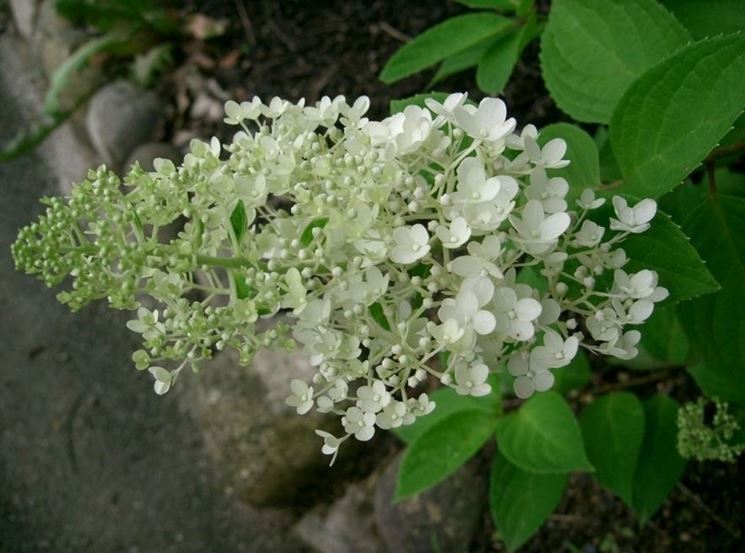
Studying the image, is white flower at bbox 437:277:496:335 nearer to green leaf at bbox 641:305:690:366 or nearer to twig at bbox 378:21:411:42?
green leaf at bbox 641:305:690:366

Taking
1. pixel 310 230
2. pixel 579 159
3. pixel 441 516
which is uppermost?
pixel 310 230

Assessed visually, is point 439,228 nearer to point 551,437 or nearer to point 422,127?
point 422,127

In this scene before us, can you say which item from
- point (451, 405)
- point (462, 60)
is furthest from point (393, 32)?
point (451, 405)

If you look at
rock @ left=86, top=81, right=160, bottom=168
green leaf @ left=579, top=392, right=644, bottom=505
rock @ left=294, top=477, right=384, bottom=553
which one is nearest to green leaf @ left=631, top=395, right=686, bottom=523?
green leaf @ left=579, top=392, right=644, bottom=505

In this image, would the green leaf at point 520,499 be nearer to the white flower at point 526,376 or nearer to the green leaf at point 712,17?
the white flower at point 526,376

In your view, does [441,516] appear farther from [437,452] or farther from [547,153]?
[547,153]

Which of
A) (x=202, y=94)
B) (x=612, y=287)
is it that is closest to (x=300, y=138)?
(x=612, y=287)
